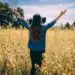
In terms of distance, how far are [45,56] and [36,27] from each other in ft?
2.40

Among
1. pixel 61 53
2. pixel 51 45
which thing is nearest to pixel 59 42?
pixel 51 45

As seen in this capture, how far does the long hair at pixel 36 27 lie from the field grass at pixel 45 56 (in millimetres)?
518

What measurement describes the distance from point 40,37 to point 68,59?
692mm

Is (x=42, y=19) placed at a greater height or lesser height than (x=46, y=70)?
greater

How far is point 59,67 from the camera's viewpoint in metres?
8.23

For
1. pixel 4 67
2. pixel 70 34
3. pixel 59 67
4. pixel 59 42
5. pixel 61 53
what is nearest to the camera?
pixel 59 67

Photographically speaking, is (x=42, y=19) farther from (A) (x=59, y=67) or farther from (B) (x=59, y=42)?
(B) (x=59, y=42)

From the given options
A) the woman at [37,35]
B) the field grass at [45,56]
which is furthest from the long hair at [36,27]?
the field grass at [45,56]

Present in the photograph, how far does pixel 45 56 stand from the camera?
884 cm

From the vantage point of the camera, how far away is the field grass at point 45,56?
8.34 m

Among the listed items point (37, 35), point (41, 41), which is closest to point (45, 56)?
point (41, 41)

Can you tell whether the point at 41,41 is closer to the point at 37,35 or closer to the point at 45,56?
the point at 37,35

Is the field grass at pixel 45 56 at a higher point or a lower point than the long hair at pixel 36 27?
lower

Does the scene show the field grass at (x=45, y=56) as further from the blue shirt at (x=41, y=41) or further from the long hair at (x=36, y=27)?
the long hair at (x=36, y=27)
